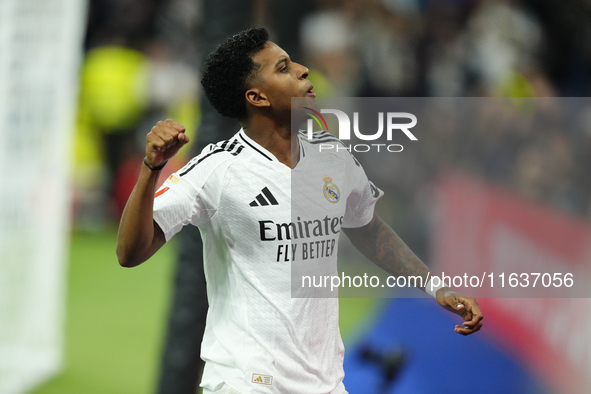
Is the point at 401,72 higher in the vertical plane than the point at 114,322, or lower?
higher

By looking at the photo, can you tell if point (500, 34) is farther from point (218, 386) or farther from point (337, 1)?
point (218, 386)

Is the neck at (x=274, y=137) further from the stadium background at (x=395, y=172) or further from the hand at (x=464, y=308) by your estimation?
the stadium background at (x=395, y=172)

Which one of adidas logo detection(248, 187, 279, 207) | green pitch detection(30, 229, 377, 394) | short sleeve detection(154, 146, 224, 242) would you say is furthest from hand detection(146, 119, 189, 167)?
green pitch detection(30, 229, 377, 394)

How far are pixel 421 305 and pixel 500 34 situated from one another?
19.8 ft

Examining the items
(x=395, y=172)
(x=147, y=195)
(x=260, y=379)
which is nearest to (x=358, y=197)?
(x=395, y=172)

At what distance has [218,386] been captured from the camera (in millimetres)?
2908

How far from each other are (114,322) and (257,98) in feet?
14.9

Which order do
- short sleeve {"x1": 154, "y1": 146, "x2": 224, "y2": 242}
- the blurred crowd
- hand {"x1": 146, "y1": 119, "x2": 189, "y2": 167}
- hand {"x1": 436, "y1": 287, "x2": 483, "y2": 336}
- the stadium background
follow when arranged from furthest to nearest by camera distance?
1. the blurred crowd
2. the stadium background
3. hand {"x1": 436, "y1": 287, "x2": 483, "y2": 336}
4. short sleeve {"x1": 154, "y1": 146, "x2": 224, "y2": 242}
5. hand {"x1": 146, "y1": 119, "x2": 189, "y2": 167}

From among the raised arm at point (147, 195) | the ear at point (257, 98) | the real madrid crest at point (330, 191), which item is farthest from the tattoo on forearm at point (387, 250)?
the raised arm at point (147, 195)

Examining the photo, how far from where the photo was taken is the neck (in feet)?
10.1

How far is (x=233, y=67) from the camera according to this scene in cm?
306

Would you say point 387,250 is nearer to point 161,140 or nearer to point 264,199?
point 264,199

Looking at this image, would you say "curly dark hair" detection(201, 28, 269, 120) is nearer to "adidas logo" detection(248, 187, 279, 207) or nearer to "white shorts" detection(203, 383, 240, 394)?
"adidas logo" detection(248, 187, 279, 207)

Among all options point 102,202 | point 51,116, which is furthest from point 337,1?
point 51,116
